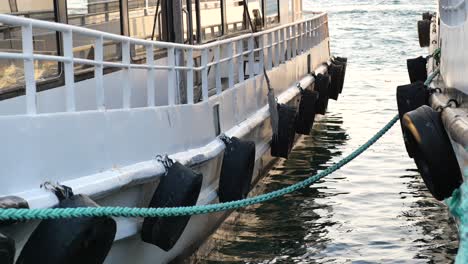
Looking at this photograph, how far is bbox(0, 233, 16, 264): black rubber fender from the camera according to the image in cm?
386

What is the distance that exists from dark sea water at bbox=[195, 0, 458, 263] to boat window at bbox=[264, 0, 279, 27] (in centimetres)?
191

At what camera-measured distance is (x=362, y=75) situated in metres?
23.8

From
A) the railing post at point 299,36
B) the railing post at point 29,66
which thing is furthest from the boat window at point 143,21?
the railing post at point 299,36

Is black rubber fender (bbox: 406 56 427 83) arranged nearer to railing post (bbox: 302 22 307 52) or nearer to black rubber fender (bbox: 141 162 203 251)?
railing post (bbox: 302 22 307 52)

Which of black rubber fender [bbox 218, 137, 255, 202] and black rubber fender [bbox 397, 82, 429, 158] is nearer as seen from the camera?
black rubber fender [bbox 218, 137, 255, 202]

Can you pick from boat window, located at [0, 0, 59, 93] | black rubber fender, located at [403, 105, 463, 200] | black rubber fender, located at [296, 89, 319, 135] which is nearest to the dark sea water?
black rubber fender, located at [296, 89, 319, 135]

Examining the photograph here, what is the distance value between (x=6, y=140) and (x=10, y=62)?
3.92 ft

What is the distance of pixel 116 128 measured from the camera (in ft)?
17.7

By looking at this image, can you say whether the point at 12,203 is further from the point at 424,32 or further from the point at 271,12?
the point at 424,32

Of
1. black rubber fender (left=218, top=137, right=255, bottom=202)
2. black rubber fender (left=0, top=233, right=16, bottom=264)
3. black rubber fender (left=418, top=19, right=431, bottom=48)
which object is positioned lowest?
black rubber fender (left=218, top=137, right=255, bottom=202)

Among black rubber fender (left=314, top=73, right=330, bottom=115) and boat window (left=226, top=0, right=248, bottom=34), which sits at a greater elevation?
boat window (left=226, top=0, right=248, bottom=34)

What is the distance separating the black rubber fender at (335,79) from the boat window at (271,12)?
1.85 metres

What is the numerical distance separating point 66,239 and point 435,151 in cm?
281

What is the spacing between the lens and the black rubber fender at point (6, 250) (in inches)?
152
